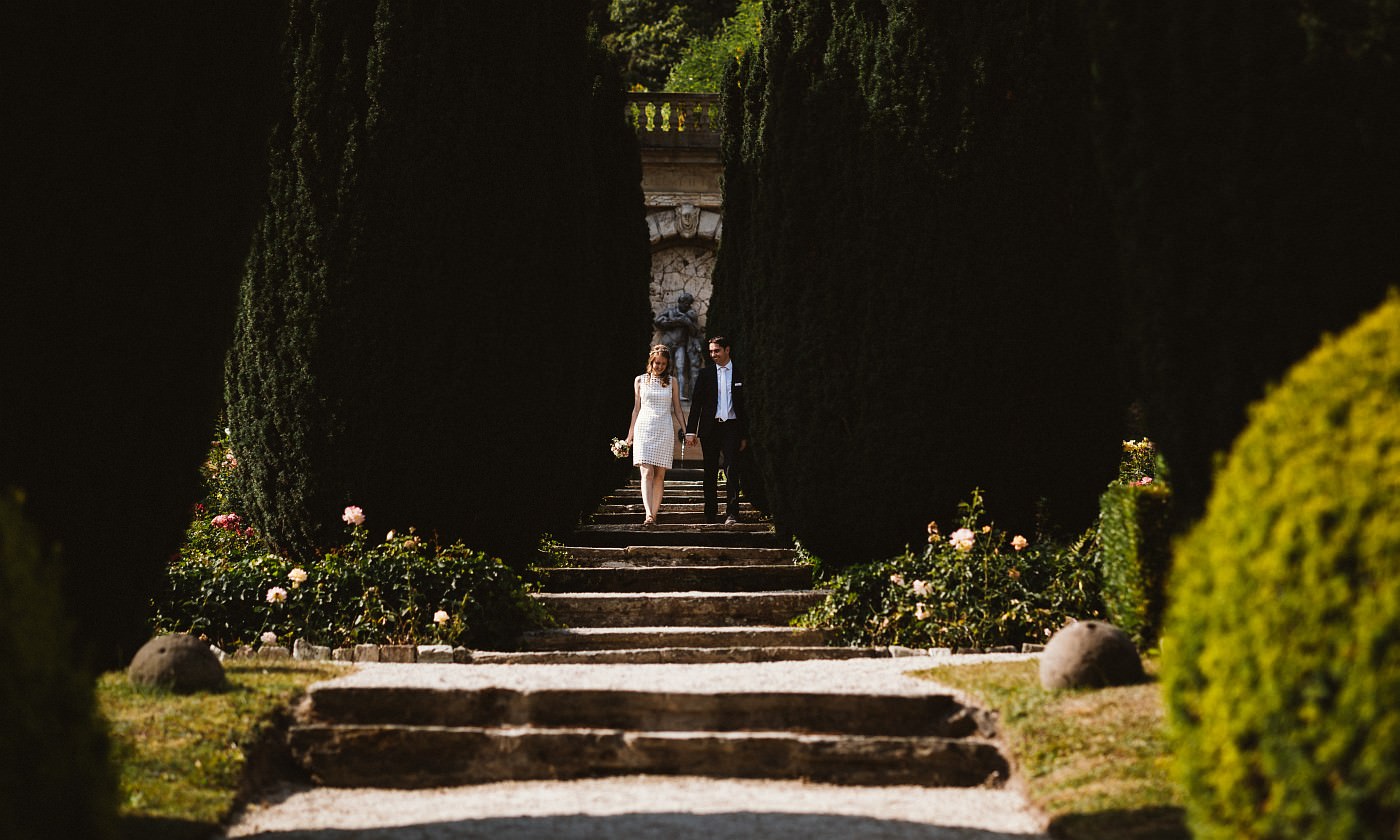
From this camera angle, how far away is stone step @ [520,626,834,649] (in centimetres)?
862

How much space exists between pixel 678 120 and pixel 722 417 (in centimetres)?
1211

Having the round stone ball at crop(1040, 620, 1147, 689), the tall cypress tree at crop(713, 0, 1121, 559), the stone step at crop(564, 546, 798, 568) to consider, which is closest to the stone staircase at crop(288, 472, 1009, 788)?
the round stone ball at crop(1040, 620, 1147, 689)

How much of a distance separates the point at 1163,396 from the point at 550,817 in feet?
8.73

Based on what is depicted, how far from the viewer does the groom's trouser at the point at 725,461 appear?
1245cm

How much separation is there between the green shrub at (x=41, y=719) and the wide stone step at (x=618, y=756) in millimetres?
2339

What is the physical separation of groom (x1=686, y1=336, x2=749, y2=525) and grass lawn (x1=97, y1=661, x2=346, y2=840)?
6.08 metres

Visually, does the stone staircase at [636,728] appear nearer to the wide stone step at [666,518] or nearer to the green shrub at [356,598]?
the green shrub at [356,598]

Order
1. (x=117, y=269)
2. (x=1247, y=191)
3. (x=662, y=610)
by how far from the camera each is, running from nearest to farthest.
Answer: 1. (x=1247, y=191)
2. (x=117, y=269)
3. (x=662, y=610)

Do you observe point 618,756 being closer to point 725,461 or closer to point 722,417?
point 722,417

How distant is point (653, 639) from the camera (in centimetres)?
866

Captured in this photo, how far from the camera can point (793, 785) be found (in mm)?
5805

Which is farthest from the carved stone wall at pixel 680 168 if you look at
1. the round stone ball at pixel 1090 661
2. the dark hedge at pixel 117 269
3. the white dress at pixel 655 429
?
the dark hedge at pixel 117 269

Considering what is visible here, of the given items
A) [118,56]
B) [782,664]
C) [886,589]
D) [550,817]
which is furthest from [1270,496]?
[886,589]

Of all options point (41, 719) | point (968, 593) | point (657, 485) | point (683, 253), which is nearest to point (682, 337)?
point (683, 253)
